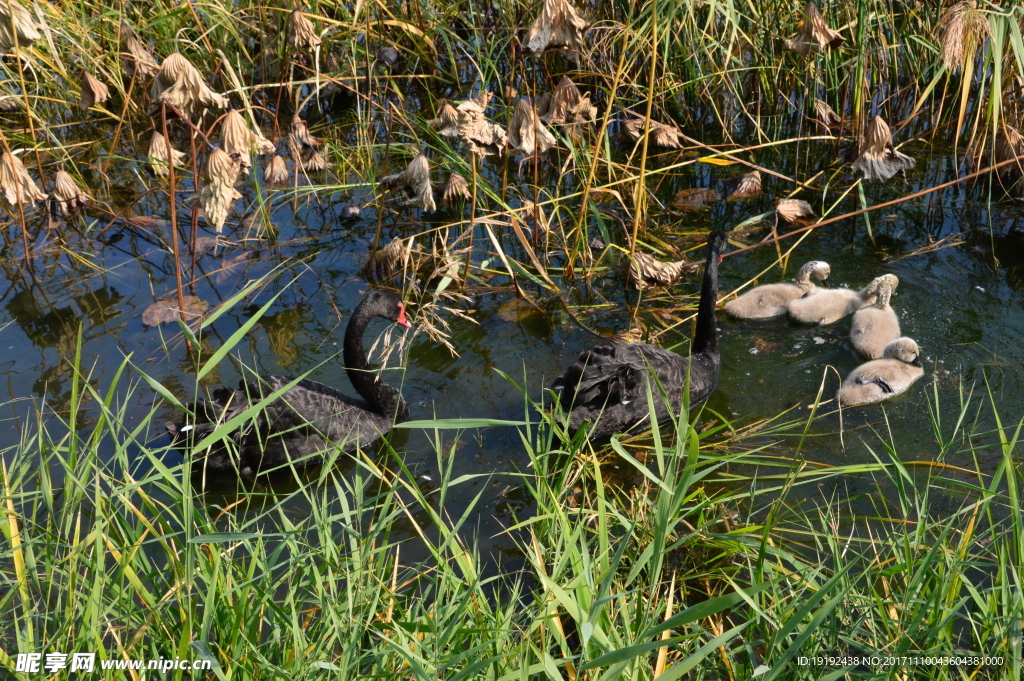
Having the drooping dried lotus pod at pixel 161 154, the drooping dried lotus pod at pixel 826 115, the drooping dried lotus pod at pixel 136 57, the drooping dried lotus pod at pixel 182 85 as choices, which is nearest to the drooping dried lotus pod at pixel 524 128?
the drooping dried lotus pod at pixel 182 85

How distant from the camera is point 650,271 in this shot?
4.79 meters

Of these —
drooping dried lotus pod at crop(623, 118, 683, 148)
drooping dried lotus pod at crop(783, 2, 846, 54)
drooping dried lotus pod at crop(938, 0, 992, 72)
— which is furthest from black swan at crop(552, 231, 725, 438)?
drooping dried lotus pod at crop(783, 2, 846, 54)

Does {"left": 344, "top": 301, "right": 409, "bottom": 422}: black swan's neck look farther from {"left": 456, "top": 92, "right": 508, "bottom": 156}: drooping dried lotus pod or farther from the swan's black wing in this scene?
{"left": 456, "top": 92, "right": 508, "bottom": 156}: drooping dried lotus pod

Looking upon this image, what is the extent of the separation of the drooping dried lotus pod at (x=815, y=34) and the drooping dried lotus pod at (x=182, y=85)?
3.29 metres

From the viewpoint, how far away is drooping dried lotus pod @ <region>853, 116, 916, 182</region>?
4.70 meters

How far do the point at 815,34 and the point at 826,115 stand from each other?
0.91 m

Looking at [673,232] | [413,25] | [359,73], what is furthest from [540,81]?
[673,232]

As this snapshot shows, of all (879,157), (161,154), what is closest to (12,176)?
(161,154)

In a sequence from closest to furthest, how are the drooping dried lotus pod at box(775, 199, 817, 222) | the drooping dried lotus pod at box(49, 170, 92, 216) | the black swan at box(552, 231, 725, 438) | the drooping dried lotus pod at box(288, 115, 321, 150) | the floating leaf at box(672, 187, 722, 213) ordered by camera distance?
the black swan at box(552, 231, 725, 438)
the drooping dried lotus pod at box(775, 199, 817, 222)
the drooping dried lotus pod at box(49, 170, 92, 216)
the floating leaf at box(672, 187, 722, 213)
the drooping dried lotus pod at box(288, 115, 321, 150)

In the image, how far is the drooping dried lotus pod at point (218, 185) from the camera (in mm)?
3846

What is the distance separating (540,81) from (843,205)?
2487 millimetres

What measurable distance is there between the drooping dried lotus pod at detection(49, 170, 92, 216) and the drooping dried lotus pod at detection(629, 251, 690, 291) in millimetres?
3604

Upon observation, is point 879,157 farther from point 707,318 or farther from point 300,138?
point 300,138

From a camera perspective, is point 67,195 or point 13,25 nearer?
point 13,25
